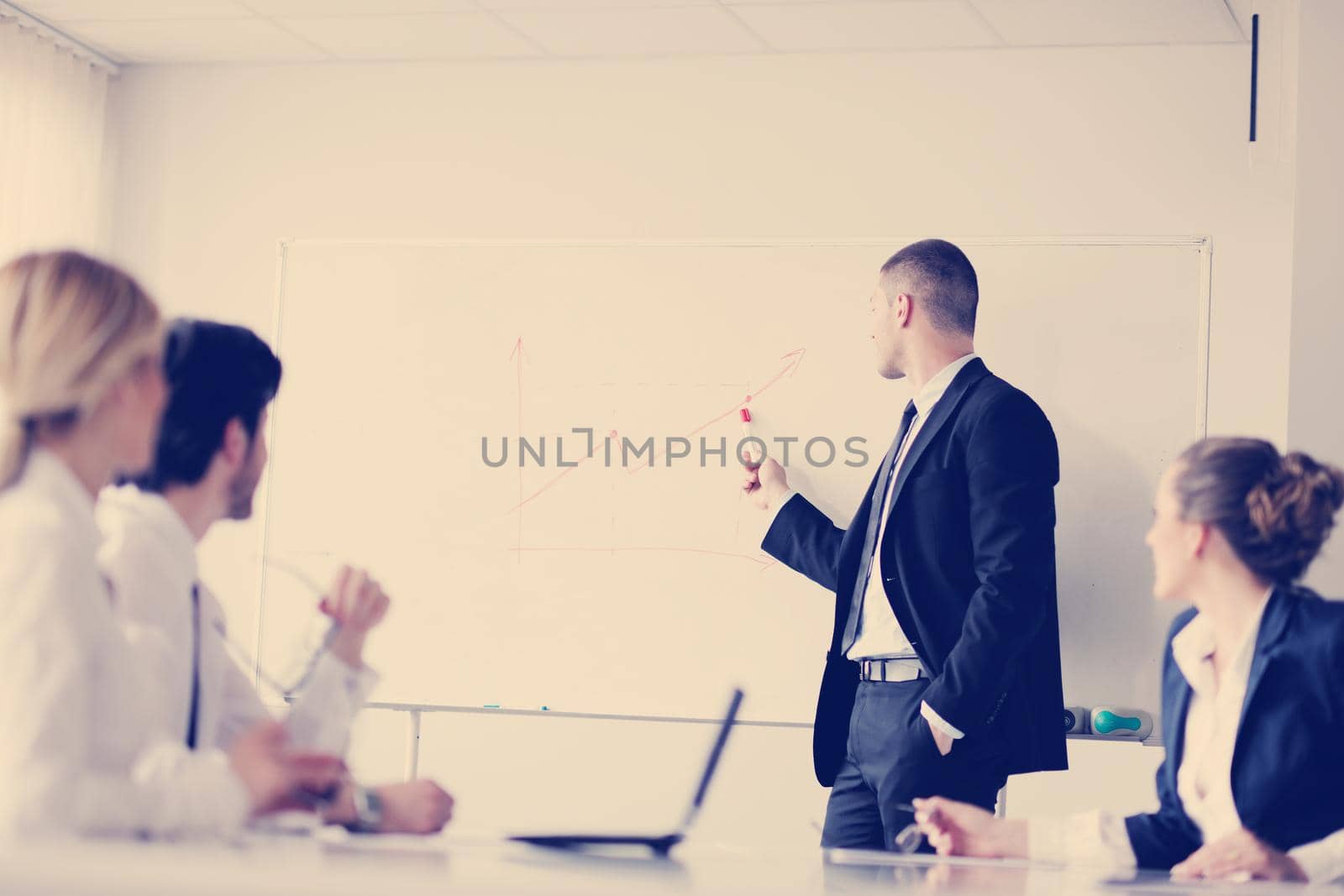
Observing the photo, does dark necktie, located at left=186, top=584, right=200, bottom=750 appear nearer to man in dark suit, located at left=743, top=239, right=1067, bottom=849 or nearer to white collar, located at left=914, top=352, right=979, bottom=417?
man in dark suit, located at left=743, top=239, right=1067, bottom=849

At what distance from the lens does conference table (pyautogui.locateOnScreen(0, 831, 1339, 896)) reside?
107 cm

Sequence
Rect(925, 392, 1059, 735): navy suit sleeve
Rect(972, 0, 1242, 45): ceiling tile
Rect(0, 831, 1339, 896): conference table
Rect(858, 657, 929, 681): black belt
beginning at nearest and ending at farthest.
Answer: Rect(0, 831, 1339, 896): conference table
Rect(925, 392, 1059, 735): navy suit sleeve
Rect(858, 657, 929, 681): black belt
Rect(972, 0, 1242, 45): ceiling tile

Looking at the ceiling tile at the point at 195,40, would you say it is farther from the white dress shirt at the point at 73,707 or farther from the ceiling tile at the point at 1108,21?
the white dress shirt at the point at 73,707

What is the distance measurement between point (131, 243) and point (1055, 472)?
2764mm

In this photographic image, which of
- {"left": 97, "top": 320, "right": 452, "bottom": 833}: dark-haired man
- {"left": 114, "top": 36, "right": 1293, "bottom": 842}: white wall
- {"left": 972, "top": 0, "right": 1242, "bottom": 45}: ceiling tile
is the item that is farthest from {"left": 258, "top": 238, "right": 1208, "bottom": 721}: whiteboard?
{"left": 97, "top": 320, "right": 452, "bottom": 833}: dark-haired man

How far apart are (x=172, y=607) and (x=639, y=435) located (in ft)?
7.52

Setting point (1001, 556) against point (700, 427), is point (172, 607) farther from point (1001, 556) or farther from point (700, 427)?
point (700, 427)

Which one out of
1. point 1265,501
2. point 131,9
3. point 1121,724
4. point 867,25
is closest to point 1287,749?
point 1265,501

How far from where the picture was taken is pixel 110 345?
1.41 m

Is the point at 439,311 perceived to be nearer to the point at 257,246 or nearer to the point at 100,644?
the point at 257,246

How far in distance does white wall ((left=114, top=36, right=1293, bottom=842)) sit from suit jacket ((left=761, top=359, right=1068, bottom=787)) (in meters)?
0.76

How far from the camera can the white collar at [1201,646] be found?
1934mm

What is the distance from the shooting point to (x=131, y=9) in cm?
376

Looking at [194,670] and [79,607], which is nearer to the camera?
[79,607]
